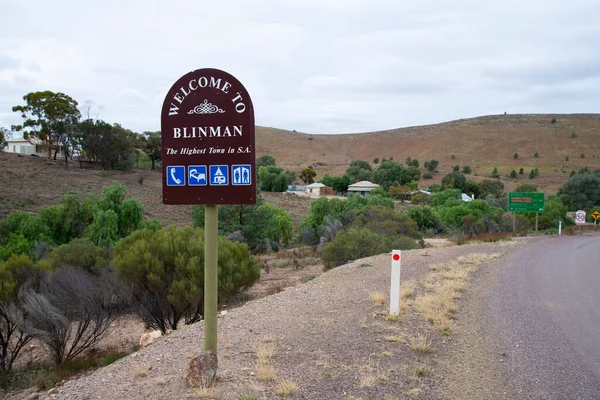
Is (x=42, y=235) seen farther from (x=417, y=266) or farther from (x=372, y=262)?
(x=417, y=266)

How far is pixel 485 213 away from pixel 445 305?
40838mm

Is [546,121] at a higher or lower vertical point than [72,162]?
higher

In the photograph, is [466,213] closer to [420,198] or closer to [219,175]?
[420,198]

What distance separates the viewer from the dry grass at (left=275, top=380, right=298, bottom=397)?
17.3 ft

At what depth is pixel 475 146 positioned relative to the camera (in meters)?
119

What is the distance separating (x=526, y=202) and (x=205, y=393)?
39992mm

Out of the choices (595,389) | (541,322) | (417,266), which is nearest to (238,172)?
(595,389)

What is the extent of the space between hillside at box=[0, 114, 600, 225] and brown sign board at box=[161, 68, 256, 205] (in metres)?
44.2

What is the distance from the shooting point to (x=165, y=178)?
18.5ft

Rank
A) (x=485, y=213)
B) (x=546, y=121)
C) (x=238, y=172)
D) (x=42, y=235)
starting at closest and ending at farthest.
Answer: (x=238, y=172)
(x=42, y=235)
(x=485, y=213)
(x=546, y=121)

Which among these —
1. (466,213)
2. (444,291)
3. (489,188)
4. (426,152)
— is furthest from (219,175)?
(426,152)

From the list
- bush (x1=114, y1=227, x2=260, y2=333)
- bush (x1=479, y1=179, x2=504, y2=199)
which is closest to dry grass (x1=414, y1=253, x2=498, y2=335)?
bush (x1=114, y1=227, x2=260, y2=333)

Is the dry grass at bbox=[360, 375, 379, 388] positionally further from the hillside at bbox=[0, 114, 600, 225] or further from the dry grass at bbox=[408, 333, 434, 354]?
the hillside at bbox=[0, 114, 600, 225]

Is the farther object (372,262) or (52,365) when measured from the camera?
(372,262)
